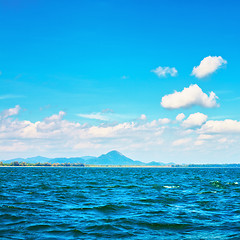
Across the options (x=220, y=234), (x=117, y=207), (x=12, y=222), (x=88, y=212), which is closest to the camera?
(x=220, y=234)

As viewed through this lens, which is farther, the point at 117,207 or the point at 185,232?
the point at 117,207

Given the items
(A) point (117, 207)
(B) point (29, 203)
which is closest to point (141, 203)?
(A) point (117, 207)

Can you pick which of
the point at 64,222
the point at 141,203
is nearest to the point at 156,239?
the point at 64,222

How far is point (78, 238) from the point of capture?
17484mm

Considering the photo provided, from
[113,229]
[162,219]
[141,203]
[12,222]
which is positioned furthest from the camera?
[141,203]

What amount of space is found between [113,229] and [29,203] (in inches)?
582

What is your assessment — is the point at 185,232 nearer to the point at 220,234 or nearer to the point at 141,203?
the point at 220,234

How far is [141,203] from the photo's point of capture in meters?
32.7

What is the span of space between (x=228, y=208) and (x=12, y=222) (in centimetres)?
2181

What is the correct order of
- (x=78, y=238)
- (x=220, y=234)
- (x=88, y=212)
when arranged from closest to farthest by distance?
(x=78, y=238)
(x=220, y=234)
(x=88, y=212)

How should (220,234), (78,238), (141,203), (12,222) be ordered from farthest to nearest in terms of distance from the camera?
(141,203)
(12,222)
(220,234)
(78,238)

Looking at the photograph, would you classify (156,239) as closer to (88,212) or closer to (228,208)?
(88,212)

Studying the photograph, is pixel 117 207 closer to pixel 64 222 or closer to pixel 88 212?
pixel 88 212

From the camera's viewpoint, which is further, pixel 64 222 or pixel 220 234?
pixel 64 222
